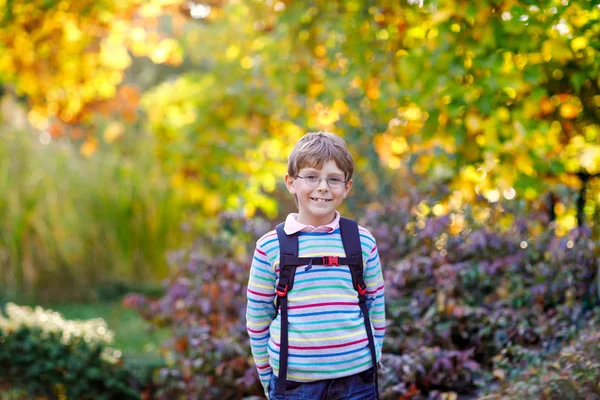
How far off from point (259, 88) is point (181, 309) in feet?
9.84

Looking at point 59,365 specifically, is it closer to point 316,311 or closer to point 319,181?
point 316,311

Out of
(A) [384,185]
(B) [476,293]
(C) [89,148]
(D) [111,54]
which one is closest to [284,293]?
(B) [476,293]

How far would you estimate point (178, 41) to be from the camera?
793 centimetres

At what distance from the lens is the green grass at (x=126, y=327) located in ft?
16.9

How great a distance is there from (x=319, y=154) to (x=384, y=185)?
327cm

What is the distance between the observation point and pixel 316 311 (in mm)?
2297

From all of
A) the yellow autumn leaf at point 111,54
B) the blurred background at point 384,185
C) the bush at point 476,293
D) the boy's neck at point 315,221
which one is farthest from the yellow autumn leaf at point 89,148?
the boy's neck at point 315,221

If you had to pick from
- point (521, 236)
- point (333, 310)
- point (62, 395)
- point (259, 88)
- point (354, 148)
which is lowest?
point (62, 395)

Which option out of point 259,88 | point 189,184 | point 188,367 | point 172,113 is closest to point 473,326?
point 188,367

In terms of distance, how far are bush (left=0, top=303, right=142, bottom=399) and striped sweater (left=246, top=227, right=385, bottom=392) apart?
2.35 metres

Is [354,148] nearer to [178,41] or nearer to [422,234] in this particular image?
[422,234]

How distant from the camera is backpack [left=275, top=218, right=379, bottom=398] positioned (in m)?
2.31

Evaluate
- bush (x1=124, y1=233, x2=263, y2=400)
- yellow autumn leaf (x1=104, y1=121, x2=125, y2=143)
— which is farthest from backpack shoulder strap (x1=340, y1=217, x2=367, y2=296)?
yellow autumn leaf (x1=104, y1=121, x2=125, y2=143)

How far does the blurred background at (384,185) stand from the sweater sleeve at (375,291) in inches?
33.5
